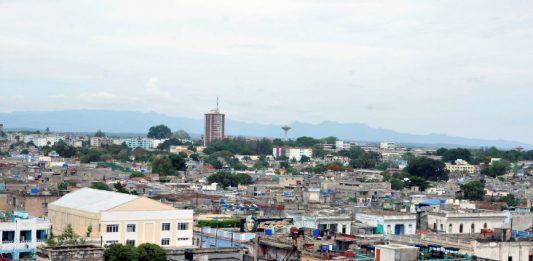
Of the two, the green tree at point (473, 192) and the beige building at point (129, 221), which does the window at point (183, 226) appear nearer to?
the beige building at point (129, 221)

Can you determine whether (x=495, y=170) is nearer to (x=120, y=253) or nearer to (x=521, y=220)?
(x=521, y=220)

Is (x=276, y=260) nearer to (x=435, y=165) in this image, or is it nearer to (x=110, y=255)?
(x=110, y=255)

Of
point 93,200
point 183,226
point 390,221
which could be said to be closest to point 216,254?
point 183,226

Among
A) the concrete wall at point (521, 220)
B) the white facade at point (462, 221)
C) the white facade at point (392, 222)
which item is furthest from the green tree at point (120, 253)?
the concrete wall at point (521, 220)

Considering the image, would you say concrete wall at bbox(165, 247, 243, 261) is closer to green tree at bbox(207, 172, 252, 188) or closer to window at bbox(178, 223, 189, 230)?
window at bbox(178, 223, 189, 230)

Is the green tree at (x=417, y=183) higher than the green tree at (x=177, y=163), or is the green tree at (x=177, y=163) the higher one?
the green tree at (x=177, y=163)

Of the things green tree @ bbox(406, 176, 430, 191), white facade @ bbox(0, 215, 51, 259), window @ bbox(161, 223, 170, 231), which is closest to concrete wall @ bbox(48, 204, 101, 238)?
white facade @ bbox(0, 215, 51, 259)

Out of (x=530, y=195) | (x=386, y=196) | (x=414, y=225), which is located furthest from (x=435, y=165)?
(x=414, y=225)
